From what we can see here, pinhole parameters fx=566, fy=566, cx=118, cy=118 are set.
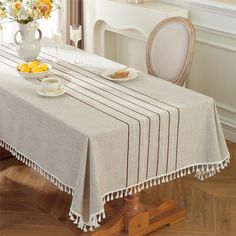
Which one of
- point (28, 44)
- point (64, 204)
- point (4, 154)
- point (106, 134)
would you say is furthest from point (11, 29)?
point (106, 134)

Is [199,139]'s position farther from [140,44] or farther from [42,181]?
[140,44]

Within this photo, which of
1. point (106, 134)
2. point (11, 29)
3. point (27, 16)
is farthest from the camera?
point (11, 29)

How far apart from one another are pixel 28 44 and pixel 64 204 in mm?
899

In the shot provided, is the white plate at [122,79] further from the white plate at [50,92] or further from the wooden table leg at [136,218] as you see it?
the wooden table leg at [136,218]

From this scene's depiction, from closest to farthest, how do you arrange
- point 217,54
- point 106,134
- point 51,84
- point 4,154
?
point 106,134
point 51,84
point 4,154
point 217,54

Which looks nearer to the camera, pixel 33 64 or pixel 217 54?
pixel 33 64

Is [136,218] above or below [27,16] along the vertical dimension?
below

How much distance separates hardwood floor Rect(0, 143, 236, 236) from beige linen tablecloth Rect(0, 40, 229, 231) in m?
0.33

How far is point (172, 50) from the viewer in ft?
10.7

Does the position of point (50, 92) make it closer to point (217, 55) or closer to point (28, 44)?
point (28, 44)

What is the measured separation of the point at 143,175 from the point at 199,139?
Result: 1.10 feet

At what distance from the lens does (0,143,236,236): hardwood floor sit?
2867 mm

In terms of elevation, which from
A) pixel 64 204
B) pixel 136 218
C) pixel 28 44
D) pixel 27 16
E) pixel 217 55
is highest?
pixel 27 16

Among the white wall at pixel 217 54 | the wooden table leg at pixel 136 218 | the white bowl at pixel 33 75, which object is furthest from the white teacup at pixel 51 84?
the white wall at pixel 217 54
